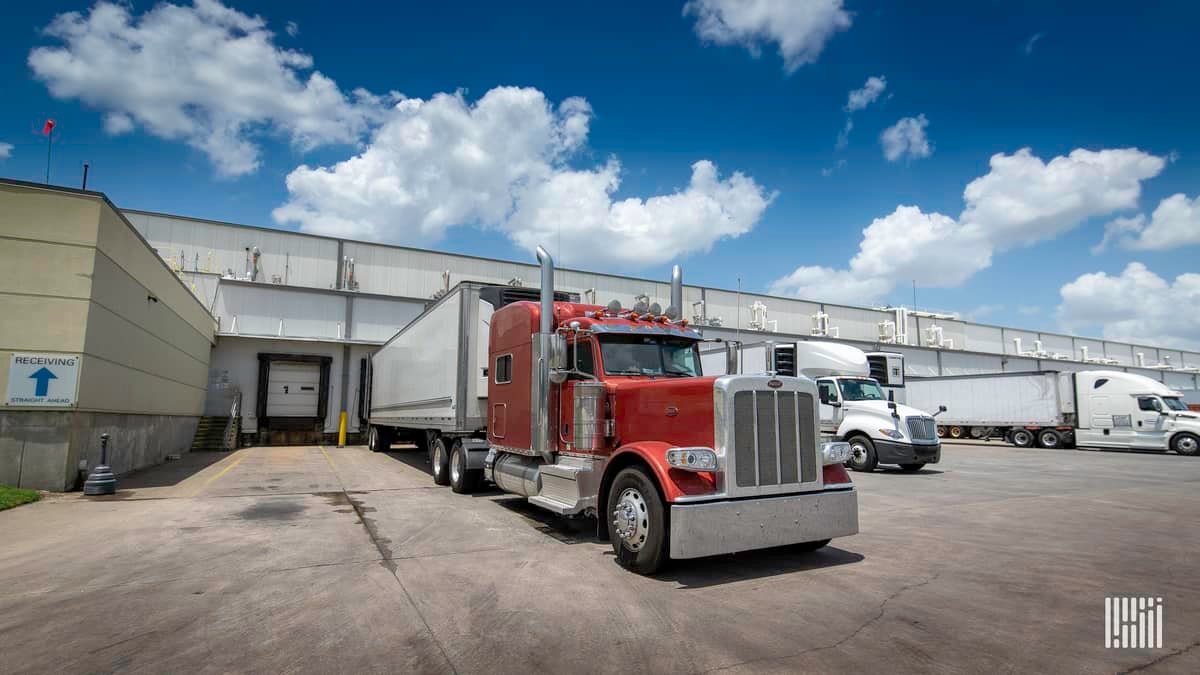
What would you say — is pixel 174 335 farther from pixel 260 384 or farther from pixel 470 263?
pixel 470 263

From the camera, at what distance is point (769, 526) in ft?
17.0

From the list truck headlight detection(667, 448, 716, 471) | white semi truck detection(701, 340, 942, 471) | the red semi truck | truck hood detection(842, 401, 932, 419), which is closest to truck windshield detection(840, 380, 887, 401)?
white semi truck detection(701, 340, 942, 471)

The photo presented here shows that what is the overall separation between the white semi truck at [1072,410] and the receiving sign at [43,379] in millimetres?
29511

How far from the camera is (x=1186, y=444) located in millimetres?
20250

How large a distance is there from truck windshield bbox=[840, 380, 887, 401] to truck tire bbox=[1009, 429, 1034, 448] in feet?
49.3

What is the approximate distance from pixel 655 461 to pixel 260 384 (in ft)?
78.7

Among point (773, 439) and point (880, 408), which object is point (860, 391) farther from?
point (773, 439)

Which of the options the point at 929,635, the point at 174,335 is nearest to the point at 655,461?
the point at 929,635

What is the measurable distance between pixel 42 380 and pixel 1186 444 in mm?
30905

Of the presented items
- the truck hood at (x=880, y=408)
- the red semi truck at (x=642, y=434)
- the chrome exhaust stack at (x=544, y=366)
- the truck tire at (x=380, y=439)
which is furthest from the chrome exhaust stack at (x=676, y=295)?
the truck tire at (x=380, y=439)

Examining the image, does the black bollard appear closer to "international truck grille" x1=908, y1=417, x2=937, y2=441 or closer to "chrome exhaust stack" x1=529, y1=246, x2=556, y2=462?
"chrome exhaust stack" x1=529, y1=246, x2=556, y2=462

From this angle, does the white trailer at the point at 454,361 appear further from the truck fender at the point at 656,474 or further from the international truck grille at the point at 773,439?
the international truck grille at the point at 773,439

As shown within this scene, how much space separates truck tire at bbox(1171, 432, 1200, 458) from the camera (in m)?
20.2

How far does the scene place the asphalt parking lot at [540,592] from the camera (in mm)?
3541
